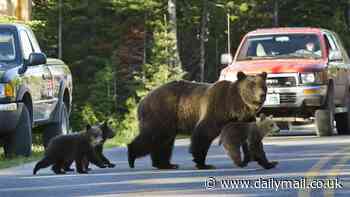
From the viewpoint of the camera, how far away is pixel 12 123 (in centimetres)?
1741

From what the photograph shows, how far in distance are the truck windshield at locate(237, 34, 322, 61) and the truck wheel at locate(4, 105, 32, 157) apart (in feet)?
20.7

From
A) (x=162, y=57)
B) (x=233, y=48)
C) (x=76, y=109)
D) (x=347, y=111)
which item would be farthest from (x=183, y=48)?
(x=347, y=111)

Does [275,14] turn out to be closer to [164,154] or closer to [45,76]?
[45,76]

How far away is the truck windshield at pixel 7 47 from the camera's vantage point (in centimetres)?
1834

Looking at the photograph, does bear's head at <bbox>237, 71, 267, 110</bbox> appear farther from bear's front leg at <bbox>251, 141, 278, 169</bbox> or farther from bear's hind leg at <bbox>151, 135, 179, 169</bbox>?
bear's hind leg at <bbox>151, 135, 179, 169</bbox>

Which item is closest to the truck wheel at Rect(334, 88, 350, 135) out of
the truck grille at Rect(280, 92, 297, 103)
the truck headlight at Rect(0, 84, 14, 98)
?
the truck grille at Rect(280, 92, 297, 103)

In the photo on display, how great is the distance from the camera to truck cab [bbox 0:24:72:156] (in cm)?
1744

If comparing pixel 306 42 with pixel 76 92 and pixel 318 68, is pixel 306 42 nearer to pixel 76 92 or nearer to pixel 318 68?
pixel 318 68

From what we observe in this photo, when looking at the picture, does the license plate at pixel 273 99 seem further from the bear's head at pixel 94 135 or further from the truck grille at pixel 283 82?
the bear's head at pixel 94 135

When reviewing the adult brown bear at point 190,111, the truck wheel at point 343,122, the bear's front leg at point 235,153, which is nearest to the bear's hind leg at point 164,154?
the adult brown bear at point 190,111

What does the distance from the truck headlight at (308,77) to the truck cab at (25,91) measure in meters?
4.48

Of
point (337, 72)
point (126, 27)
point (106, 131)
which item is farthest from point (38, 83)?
point (126, 27)

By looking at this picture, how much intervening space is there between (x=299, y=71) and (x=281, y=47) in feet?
3.81

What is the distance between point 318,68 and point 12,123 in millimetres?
7042
